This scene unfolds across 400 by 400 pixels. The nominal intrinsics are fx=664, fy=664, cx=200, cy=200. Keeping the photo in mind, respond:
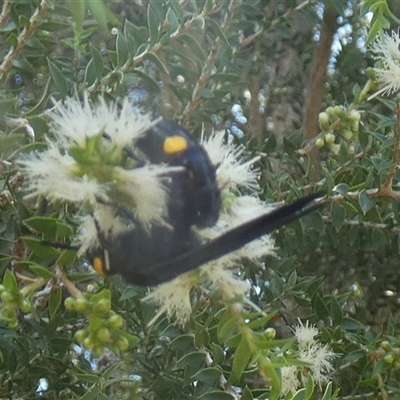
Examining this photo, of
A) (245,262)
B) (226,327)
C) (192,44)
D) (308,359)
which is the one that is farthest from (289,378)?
(192,44)

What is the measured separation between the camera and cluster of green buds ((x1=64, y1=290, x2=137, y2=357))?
425mm

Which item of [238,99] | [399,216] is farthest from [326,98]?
[399,216]

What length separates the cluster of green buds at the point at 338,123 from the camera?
0.69 meters

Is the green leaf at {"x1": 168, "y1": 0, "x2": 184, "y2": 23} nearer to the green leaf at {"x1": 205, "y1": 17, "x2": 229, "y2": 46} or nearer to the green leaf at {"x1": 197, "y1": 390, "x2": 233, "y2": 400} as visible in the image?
the green leaf at {"x1": 205, "y1": 17, "x2": 229, "y2": 46}

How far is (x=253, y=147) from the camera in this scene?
82cm

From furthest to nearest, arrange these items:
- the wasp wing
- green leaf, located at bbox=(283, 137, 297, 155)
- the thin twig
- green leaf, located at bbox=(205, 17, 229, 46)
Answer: green leaf, located at bbox=(283, 137, 297, 155)
green leaf, located at bbox=(205, 17, 229, 46)
the thin twig
the wasp wing

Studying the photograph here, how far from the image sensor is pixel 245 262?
575 millimetres

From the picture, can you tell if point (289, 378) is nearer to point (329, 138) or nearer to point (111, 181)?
point (329, 138)

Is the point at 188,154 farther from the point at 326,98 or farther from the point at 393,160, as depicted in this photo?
the point at 326,98

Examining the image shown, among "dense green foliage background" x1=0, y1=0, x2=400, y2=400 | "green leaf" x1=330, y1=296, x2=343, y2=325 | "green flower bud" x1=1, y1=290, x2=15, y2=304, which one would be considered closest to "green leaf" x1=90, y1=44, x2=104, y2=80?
"dense green foliage background" x1=0, y1=0, x2=400, y2=400

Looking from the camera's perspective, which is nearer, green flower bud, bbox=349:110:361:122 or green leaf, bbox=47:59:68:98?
green leaf, bbox=47:59:68:98

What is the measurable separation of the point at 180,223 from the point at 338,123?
0.39 metres

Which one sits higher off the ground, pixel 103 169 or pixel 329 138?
pixel 103 169

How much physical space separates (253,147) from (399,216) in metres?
0.21
